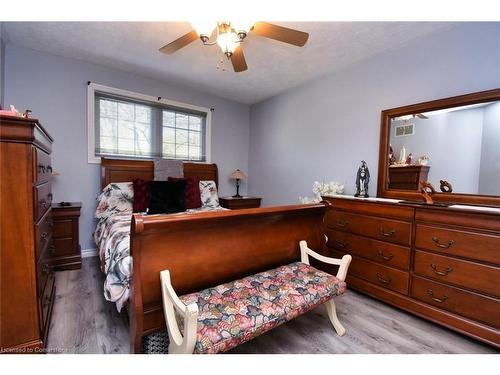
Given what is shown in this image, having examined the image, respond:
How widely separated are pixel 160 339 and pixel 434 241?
2067 mm

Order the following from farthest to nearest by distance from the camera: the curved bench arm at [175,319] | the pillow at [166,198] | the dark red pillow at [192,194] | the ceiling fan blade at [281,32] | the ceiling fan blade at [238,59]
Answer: the dark red pillow at [192,194], the pillow at [166,198], the ceiling fan blade at [238,59], the ceiling fan blade at [281,32], the curved bench arm at [175,319]

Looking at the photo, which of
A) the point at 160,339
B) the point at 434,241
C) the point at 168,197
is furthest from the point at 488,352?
the point at 168,197

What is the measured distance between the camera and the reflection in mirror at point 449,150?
6.10 feet

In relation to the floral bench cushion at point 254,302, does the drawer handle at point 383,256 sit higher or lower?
higher

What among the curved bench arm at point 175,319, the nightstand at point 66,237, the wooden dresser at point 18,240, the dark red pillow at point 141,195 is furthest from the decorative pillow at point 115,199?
the curved bench arm at point 175,319

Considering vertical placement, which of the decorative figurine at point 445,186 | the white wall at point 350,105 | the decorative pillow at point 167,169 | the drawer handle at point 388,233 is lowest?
the drawer handle at point 388,233

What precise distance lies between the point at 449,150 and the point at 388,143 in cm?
53

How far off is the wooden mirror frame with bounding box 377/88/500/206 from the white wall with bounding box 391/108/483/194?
70 millimetres

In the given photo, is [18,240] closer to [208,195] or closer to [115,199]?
[115,199]

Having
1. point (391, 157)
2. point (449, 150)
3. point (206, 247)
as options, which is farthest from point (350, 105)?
point (206, 247)

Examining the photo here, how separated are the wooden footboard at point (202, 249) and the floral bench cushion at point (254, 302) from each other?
10cm

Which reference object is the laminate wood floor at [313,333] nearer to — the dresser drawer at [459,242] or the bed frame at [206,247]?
the bed frame at [206,247]

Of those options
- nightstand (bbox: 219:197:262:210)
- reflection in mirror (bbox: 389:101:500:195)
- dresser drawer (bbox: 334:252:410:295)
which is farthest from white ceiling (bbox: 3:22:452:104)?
dresser drawer (bbox: 334:252:410:295)
